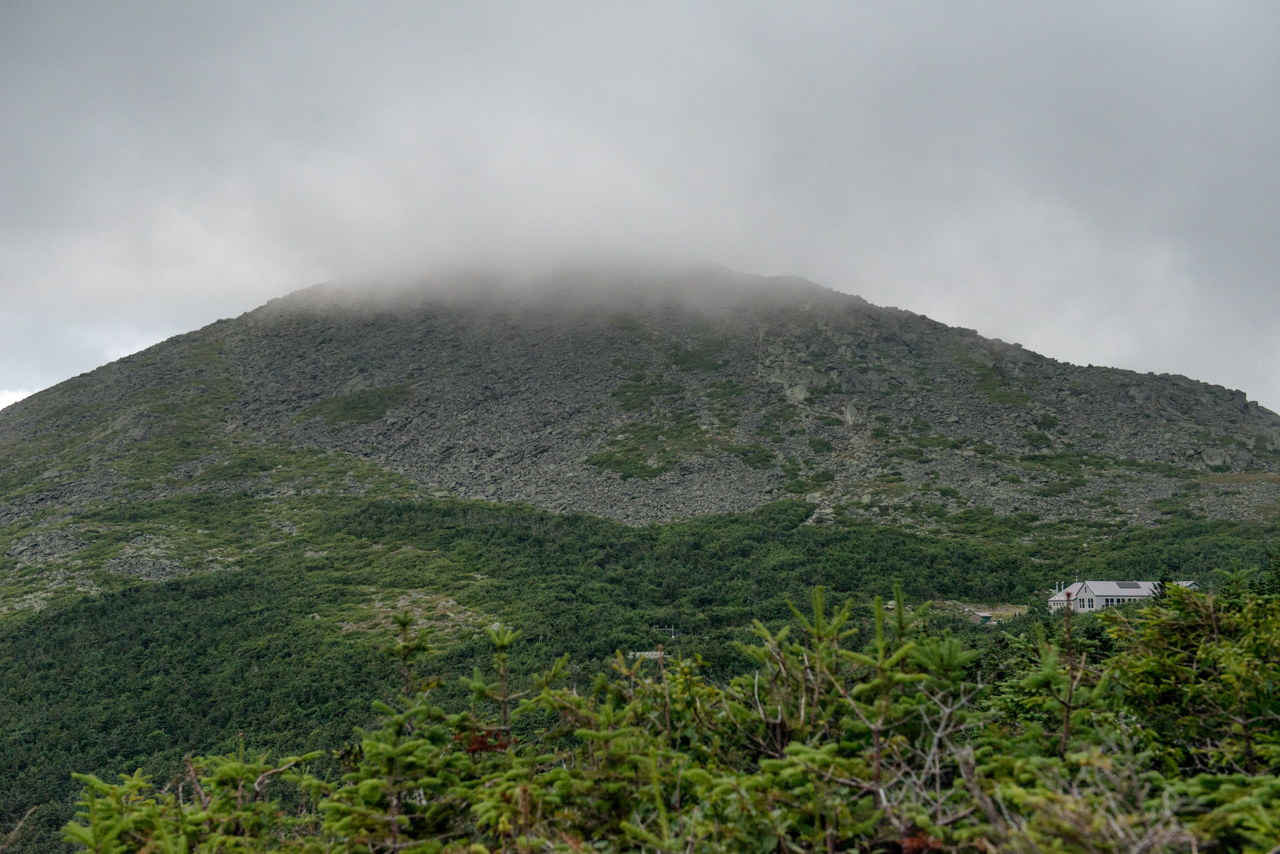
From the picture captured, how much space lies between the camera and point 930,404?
254 feet

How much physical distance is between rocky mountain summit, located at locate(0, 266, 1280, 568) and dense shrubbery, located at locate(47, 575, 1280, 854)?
2146 inches

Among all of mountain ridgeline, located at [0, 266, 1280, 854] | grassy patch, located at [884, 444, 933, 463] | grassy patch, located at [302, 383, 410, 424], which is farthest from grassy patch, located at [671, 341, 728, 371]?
grassy patch, located at [302, 383, 410, 424]

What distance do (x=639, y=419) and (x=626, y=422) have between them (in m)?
1.57

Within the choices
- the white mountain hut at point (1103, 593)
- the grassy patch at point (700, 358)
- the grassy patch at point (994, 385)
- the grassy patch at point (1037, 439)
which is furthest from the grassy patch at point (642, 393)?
the white mountain hut at point (1103, 593)

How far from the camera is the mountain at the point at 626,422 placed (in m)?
60.8

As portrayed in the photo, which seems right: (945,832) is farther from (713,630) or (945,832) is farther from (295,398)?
(295,398)

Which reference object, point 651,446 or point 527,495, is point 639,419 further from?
point 527,495

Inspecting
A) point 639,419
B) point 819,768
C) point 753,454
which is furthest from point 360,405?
point 819,768

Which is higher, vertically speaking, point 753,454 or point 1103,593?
point 753,454

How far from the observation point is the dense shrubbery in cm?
286

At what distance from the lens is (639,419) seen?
3110 inches

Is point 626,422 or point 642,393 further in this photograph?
point 642,393

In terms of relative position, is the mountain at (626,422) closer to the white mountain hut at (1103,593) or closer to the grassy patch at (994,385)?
the grassy patch at (994,385)

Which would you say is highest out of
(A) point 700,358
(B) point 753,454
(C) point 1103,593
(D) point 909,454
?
(A) point 700,358
